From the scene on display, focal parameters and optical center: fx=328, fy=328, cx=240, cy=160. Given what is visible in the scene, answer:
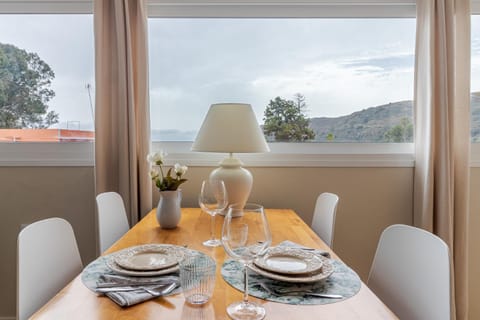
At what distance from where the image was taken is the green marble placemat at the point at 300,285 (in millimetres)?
849

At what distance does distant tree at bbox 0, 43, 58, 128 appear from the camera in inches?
88.7

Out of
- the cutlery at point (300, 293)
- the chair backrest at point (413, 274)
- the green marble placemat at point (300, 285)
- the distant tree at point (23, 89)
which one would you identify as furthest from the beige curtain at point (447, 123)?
the distant tree at point (23, 89)

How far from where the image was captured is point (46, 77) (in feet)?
7.44

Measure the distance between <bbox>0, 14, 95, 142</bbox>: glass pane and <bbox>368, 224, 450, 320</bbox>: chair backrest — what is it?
1960 mm

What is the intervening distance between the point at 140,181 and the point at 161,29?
105 cm

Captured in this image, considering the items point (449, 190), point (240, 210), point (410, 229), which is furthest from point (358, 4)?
point (240, 210)

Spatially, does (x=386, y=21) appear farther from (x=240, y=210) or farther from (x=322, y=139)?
(x=240, y=210)

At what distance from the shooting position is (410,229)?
44.2 inches

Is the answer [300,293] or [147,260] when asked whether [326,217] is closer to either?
[300,293]

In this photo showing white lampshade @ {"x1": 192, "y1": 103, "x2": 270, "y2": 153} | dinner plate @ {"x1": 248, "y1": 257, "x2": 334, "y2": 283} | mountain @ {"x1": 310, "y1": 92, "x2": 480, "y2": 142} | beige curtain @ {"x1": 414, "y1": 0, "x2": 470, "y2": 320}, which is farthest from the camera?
mountain @ {"x1": 310, "y1": 92, "x2": 480, "y2": 142}

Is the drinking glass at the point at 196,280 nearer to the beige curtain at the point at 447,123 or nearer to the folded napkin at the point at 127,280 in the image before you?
the folded napkin at the point at 127,280

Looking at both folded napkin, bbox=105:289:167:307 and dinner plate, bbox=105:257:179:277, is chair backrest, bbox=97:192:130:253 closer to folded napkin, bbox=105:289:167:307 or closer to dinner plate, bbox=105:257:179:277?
dinner plate, bbox=105:257:179:277

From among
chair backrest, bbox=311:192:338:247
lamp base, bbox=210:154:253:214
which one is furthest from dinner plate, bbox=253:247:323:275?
lamp base, bbox=210:154:253:214

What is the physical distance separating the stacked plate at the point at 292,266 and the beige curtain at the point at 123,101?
1.23 metres
